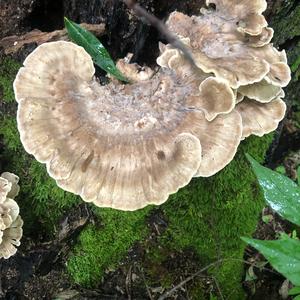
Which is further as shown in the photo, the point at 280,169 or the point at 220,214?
the point at 280,169

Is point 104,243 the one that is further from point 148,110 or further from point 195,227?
point 148,110

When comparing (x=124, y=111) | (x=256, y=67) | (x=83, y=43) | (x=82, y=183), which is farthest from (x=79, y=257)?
(x=256, y=67)

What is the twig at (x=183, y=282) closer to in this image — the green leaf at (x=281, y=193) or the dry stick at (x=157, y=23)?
the green leaf at (x=281, y=193)

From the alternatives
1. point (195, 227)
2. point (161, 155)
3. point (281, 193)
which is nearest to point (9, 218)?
point (161, 155)

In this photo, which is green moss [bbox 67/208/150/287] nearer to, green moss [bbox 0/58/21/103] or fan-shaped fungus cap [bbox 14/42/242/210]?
fan-shaped fungus cap [bbox 14/42/242/210]

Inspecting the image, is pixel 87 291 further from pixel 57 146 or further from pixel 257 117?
pixel 257 117

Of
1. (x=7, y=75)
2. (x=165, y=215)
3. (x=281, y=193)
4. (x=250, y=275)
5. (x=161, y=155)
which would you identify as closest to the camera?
(x=281, y=193)

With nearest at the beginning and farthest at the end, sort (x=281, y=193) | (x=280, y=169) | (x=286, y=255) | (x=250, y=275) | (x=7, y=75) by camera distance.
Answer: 1. (x=286, y=255)
2. (x=281, y=193)
3. (x=7, y=75)
4. (x=250, y=275)
5. (x=280, y=169)
